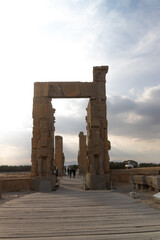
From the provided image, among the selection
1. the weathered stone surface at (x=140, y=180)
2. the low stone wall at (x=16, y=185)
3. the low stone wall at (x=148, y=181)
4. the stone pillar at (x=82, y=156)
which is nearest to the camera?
the low stone wall at (x=148, y=181)

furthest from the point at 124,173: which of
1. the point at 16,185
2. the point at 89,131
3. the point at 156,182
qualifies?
the point at 16,185

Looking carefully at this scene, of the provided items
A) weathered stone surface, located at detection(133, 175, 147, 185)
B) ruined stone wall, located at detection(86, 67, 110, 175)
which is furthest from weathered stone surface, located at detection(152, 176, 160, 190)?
ruined stone wall, located at detection(86, 67, 110, 175)

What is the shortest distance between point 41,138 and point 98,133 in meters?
2.62

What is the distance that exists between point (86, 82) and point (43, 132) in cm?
312

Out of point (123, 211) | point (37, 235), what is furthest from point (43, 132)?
point (37, 235)

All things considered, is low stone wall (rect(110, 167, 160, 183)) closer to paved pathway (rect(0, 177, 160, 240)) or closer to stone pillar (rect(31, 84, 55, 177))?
stone pillar (rect(31, 84, 55, 177))

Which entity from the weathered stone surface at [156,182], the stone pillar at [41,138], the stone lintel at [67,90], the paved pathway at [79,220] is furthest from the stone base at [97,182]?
the paved pathway at [79,220]

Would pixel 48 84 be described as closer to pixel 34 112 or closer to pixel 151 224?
pixel 34 112

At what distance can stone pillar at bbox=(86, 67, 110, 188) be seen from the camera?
412 inches

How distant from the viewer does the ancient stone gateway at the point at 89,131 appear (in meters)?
10.3

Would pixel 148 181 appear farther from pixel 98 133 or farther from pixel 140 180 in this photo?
pixel 98 133

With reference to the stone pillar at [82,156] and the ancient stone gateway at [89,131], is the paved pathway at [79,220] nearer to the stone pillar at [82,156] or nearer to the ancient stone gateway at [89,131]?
the ancient stone gateway at [89,131]

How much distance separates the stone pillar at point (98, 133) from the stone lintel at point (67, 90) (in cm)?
27

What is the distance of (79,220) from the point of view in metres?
3.60
